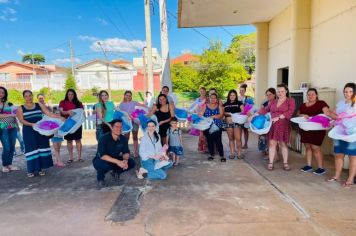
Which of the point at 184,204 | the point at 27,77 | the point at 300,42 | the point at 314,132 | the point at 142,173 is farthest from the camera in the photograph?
the point at 27,77

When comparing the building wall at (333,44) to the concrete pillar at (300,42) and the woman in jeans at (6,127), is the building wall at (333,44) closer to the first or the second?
the concrete pillar at (300,42)

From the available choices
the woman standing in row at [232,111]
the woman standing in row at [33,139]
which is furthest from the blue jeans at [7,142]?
the woman standing in row at [232,111]

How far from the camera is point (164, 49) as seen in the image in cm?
1073

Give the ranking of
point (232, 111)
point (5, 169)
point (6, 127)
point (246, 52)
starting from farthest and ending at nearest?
1. point (246, 52)
2. point (232, 111)
3. point (5, 169)
4. point (6, 127)

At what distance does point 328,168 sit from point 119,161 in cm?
362

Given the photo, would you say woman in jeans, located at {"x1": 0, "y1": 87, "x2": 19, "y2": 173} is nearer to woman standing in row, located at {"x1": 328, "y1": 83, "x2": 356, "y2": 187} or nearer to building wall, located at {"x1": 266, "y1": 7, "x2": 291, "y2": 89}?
woman standing in row, located at {"x1": 328, "y1": 83, "x2": 356, "y2": 187}

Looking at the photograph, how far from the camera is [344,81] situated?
5688 mm

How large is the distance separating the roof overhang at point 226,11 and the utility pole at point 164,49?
23.8 inches

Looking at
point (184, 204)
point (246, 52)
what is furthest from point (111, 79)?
point (184, 204)

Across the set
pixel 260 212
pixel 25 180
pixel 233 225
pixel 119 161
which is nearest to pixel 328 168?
pixel 260 212

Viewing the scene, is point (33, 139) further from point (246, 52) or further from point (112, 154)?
point (246, 52)

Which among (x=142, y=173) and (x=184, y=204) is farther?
(x=142, y=173)

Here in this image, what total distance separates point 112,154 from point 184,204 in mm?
1490

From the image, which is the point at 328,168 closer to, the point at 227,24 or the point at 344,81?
the point at 344,81
